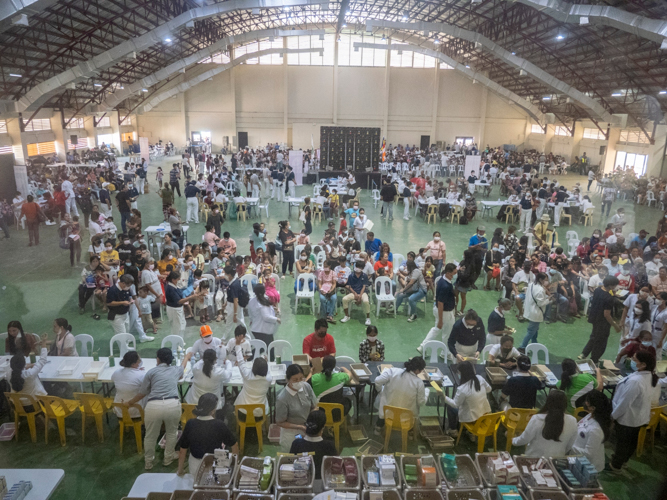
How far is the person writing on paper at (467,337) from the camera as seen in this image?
16.5 feet

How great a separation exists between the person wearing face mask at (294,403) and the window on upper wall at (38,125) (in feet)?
70.1

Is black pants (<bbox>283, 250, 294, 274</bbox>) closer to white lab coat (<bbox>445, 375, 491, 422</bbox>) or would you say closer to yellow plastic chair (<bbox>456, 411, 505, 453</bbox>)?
white lab coat (<bbox>445, 375, 491, 422</bbox>)

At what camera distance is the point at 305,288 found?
7.70 m

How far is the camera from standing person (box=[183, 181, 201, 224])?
12723 millimetres

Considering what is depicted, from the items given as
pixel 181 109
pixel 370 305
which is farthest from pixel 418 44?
pixel 370 305

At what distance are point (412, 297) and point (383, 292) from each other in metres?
0.48

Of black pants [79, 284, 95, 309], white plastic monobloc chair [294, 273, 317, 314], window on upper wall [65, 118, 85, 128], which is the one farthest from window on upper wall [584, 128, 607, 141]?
window on upper wall [65, 118, 85, 128]

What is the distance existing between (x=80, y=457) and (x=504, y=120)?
104ft

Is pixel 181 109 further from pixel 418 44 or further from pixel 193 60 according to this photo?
pixel 418 44

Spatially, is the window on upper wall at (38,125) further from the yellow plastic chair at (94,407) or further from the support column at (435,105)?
the support column at (435,105)

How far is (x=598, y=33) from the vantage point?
1549 centimetres

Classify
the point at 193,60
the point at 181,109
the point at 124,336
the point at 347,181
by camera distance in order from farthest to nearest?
the point at 181,109 → the point at 193,60 → the point at 347,181 → the point at 124,336

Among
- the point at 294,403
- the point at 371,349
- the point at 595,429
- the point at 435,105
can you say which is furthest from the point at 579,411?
the point at 435,105

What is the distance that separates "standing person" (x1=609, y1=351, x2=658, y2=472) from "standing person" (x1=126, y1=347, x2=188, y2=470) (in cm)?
384
